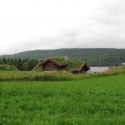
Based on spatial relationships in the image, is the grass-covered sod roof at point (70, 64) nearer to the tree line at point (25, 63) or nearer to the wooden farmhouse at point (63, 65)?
the wooden farmhouse at point (63, 65)

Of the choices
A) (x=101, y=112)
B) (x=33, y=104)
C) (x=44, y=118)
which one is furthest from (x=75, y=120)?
(x=33, y=104)

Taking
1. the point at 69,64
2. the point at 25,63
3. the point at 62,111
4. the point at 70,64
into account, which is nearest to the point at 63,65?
the point at 69,64

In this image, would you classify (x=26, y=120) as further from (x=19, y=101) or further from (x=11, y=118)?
(x=19, y=101)

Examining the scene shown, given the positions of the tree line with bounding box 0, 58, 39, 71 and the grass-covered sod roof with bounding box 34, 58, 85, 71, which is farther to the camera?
the tree line with bounding box 0, 58, 39, 71

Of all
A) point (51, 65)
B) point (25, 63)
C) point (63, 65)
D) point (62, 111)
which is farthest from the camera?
point (25, 63)

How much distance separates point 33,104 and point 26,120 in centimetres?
358

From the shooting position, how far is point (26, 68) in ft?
314

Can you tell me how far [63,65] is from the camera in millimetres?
66125

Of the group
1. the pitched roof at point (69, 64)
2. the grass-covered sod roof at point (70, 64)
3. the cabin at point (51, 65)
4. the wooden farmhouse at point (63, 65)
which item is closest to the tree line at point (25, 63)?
the cabin at point (51, 65)

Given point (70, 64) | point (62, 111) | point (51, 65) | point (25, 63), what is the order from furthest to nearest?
1. point (25, 63)
2. point (51, 65)
3. point (70, 64)
4. point (62, 111)

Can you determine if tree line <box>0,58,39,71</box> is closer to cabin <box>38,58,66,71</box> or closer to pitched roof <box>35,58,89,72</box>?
cabin <box>38,58,66,71</box>

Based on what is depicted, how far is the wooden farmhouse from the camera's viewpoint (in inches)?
2536

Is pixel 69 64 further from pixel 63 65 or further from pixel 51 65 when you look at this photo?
pixel 51 65

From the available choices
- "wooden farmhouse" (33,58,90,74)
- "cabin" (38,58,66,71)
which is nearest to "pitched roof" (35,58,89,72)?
"wooden farmhouse" (33,58,90,74)
